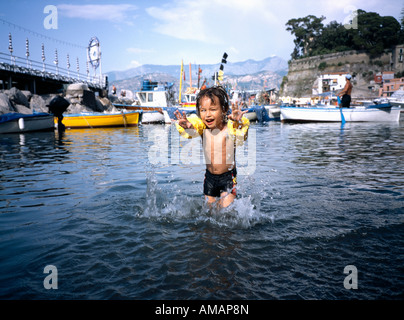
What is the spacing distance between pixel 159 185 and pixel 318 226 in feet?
11.5

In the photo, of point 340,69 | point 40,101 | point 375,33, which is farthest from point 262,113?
point 375,33

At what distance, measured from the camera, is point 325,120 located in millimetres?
24422

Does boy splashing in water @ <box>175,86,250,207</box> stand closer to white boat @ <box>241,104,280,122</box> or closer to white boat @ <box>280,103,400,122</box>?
white boat @ <box>280,103,400,122</box>

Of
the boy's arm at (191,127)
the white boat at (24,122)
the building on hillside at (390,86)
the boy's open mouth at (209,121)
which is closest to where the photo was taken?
the boy's open mouth at (209,121)

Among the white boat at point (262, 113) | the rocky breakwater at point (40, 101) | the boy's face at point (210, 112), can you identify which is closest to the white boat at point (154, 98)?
the rocky breakwater at point (40, 101)

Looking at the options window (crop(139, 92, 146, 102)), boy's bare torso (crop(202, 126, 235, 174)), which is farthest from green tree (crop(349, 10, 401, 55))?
boy's bare torso (crop(202, 126, 235, 174))

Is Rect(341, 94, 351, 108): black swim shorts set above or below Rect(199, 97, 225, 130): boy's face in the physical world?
above

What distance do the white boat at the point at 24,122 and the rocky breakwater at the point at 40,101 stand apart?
302 centimetres

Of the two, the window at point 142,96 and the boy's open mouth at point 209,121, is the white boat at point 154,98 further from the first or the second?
the boy's open mouth at point 209,121

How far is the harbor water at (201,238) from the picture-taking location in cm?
246

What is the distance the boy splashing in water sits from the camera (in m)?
4.11

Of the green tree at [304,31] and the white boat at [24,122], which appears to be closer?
the white boat at [24,122]

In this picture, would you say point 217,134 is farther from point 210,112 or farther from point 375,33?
point 375,33

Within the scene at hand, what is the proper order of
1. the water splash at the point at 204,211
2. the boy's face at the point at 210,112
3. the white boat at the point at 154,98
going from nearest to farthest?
the water splash at the point at 204,211 < the boy's face at the point at 210,112 < the white boat at the point at 154,98
